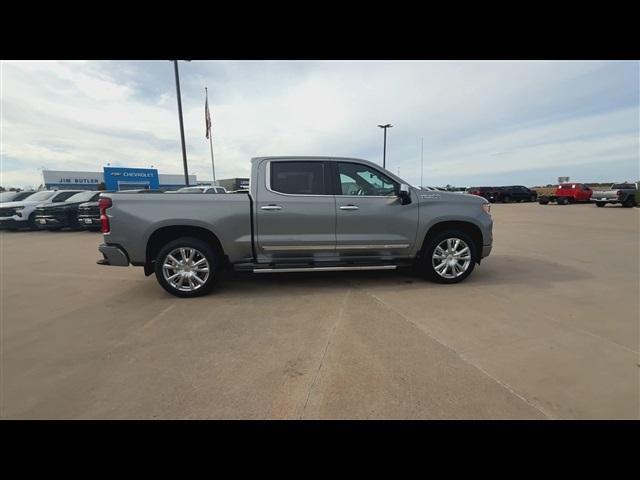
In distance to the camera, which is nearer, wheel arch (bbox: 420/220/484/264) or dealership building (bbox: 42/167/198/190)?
wheel arch (bbox: 420/220/484/264)

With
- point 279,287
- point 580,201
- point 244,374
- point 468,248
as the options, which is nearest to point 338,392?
point 244,374

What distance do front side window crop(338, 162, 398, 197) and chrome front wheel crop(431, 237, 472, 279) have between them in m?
1.17

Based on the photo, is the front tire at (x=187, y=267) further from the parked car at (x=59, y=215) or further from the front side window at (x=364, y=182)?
the parked car at (x=59, y=215)

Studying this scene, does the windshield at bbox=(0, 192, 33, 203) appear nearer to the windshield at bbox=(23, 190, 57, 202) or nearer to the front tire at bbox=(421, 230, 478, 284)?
the windshield at bbox=(23, 190, 57, 202)

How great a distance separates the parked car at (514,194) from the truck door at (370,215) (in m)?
32.8

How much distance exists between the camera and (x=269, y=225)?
4.27m

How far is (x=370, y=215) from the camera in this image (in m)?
4.45

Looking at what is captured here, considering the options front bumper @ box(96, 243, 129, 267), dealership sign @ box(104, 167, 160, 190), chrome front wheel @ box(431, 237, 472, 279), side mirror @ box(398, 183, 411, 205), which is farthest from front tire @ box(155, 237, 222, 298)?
dealership sign @ box(104, 167, 160, 190)

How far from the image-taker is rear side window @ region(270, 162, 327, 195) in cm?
438

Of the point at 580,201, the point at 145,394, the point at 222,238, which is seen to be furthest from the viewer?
the point at 580,201

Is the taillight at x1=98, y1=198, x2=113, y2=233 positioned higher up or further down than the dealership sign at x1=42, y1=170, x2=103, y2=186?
further down

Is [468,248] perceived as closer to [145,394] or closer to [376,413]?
[376,413]

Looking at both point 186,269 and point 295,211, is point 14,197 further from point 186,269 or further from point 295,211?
point 295,211
